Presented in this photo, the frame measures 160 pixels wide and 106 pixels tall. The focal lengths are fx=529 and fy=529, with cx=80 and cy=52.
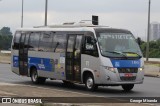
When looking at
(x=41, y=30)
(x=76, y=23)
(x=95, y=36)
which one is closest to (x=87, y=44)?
(x=95, y=36)

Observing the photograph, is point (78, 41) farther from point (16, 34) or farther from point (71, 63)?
point (16, 34)

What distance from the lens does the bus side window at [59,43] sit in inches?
887

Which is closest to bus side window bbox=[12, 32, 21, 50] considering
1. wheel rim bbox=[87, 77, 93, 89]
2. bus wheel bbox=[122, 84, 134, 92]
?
wheel rim bbox=[87, 77, 93, 89]

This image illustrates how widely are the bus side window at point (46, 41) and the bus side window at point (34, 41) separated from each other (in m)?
0.34

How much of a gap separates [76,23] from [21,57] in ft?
13.7

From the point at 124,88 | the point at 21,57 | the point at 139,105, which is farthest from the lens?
the point at 21,57

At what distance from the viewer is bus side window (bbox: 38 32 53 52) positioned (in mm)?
23641

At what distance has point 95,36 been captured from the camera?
814 inches

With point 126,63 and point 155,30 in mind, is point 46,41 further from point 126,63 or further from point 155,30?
point 155,30

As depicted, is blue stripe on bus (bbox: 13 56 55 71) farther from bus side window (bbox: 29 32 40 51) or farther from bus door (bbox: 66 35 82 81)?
bus door (bbox: 66 35 82 81)

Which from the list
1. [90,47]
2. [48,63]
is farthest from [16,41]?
[90,47]

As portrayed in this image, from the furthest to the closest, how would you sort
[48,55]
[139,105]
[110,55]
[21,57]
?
[21,57] < [48,55] < [110,55] < [139,105]

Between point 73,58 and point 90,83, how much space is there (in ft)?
4.88

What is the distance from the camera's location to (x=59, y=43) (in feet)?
75.0
